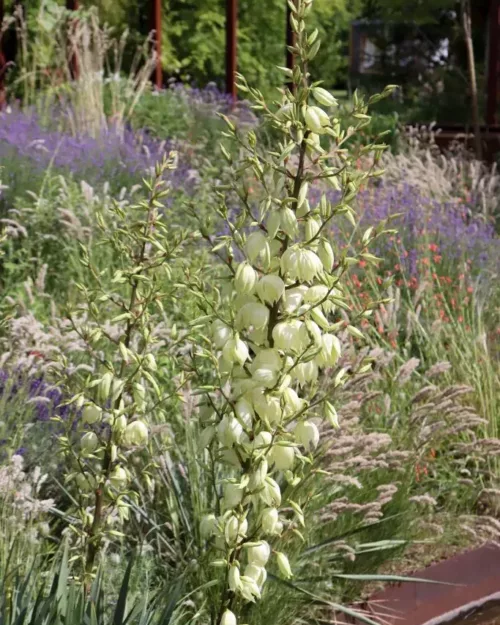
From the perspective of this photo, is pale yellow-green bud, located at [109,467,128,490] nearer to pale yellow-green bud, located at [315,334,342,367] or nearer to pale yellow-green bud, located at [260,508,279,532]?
pale yellow-green bud, located at [260,508,279,532]

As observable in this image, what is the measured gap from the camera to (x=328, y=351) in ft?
7.54

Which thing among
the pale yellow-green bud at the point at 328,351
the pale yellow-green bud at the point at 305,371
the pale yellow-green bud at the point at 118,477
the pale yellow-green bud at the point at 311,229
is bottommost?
the pale yellow-green bud at the point at 118,477

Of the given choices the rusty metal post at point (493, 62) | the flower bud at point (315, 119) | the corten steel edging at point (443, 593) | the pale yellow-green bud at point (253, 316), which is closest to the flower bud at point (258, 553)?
the pale yellow-green bud at point (253, 316)

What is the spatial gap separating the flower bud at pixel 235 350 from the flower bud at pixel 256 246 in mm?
180

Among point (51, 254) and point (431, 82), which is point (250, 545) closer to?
point (51, 254)

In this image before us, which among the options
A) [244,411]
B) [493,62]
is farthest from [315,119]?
[493,62]

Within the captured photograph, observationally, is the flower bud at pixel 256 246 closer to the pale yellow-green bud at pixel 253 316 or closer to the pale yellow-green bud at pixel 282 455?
the pale yellow-green bud at pixel 253 316

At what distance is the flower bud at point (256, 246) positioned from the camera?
227cm

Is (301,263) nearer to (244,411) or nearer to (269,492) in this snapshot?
(244,411)

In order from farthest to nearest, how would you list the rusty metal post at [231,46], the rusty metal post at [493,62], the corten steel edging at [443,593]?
1. the rusty metal post at [493,62]
2. the rusty metal post at [231,46]
3. the corten steel edging at [443,593]

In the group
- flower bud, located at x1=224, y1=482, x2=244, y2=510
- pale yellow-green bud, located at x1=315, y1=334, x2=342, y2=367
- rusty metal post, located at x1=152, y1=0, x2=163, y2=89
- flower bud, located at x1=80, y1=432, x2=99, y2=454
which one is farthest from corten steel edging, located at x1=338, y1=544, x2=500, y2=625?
rusty metal post, located at x1=152, y1=0, x2=163, y2=89

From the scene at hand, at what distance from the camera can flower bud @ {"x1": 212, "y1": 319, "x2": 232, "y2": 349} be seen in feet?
7.63

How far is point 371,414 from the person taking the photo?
4441mm

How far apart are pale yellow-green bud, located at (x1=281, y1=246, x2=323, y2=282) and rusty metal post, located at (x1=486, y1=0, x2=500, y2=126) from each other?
40.6ft
